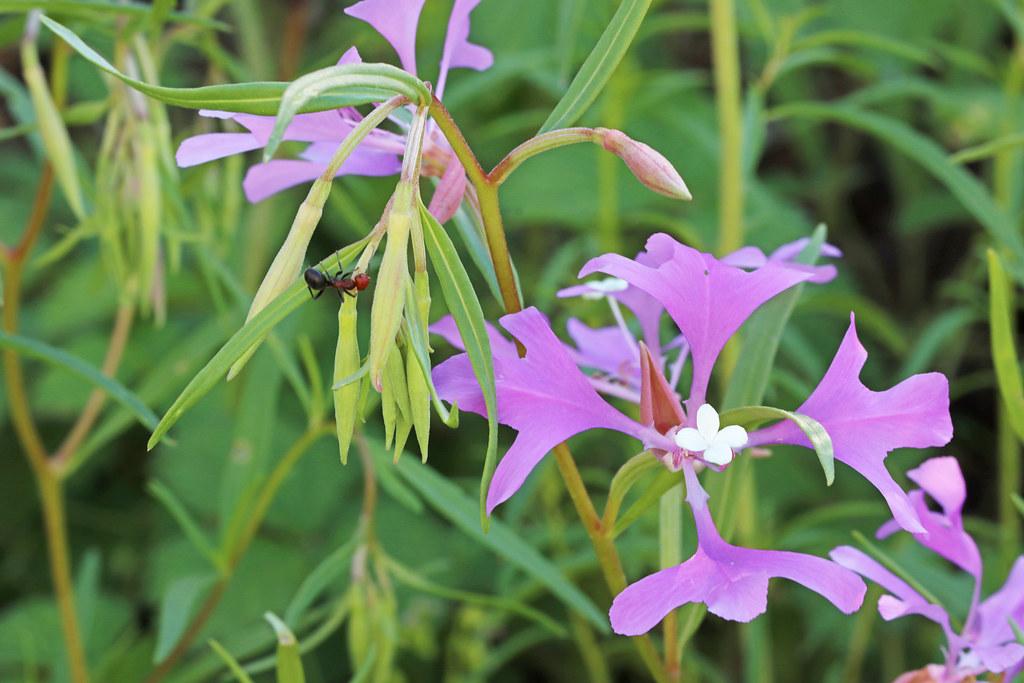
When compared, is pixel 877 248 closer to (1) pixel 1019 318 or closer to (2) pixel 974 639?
(1) pixel 1019 318

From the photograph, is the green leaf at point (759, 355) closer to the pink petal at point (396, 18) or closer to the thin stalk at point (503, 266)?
the thin stalk at point (503, 266)

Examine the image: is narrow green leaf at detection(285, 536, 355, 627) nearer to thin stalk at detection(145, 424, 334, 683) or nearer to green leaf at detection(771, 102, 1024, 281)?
thin stalk at detection(145, 424, 334, 683)

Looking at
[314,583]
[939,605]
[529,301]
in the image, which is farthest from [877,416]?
[529,301]

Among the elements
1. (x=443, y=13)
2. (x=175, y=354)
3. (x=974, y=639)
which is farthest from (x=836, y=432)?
(x=443, y=13)

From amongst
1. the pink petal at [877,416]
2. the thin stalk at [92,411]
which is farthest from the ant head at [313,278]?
the thin stalk at [92,411]

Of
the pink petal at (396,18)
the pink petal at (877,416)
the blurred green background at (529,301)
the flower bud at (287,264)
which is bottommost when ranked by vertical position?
the blurred green background at (529,301)
